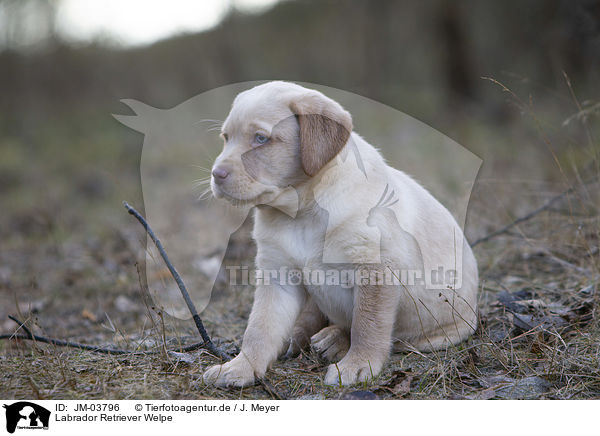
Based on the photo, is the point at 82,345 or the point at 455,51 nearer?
the point at 82,345

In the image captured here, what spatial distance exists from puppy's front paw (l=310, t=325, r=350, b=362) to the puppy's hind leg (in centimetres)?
9

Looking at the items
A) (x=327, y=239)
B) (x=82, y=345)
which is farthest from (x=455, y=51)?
(x=82, y=345)

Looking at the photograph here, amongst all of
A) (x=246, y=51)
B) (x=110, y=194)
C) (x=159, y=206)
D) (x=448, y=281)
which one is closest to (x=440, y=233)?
(x=448, y=281)

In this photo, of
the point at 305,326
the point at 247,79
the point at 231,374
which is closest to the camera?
the point at 231,374

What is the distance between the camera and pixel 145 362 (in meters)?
2.57

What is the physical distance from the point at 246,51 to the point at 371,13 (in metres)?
3.29

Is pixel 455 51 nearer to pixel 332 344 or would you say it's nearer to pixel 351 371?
pixel 332 344

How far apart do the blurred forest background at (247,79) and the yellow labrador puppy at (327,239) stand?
2.02 metres

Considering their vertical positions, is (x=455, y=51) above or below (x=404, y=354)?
above

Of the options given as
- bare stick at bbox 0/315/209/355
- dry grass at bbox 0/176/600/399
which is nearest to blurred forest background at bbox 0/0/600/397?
dry grass at bbox 0/176/600/399

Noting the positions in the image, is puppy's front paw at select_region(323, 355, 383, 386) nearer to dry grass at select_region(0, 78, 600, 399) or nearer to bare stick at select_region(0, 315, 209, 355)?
dry grass at select_region(0, 78, 600, 399)

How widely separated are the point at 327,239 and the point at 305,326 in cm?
70

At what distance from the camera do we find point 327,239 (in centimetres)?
254

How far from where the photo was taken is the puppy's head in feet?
8.15
